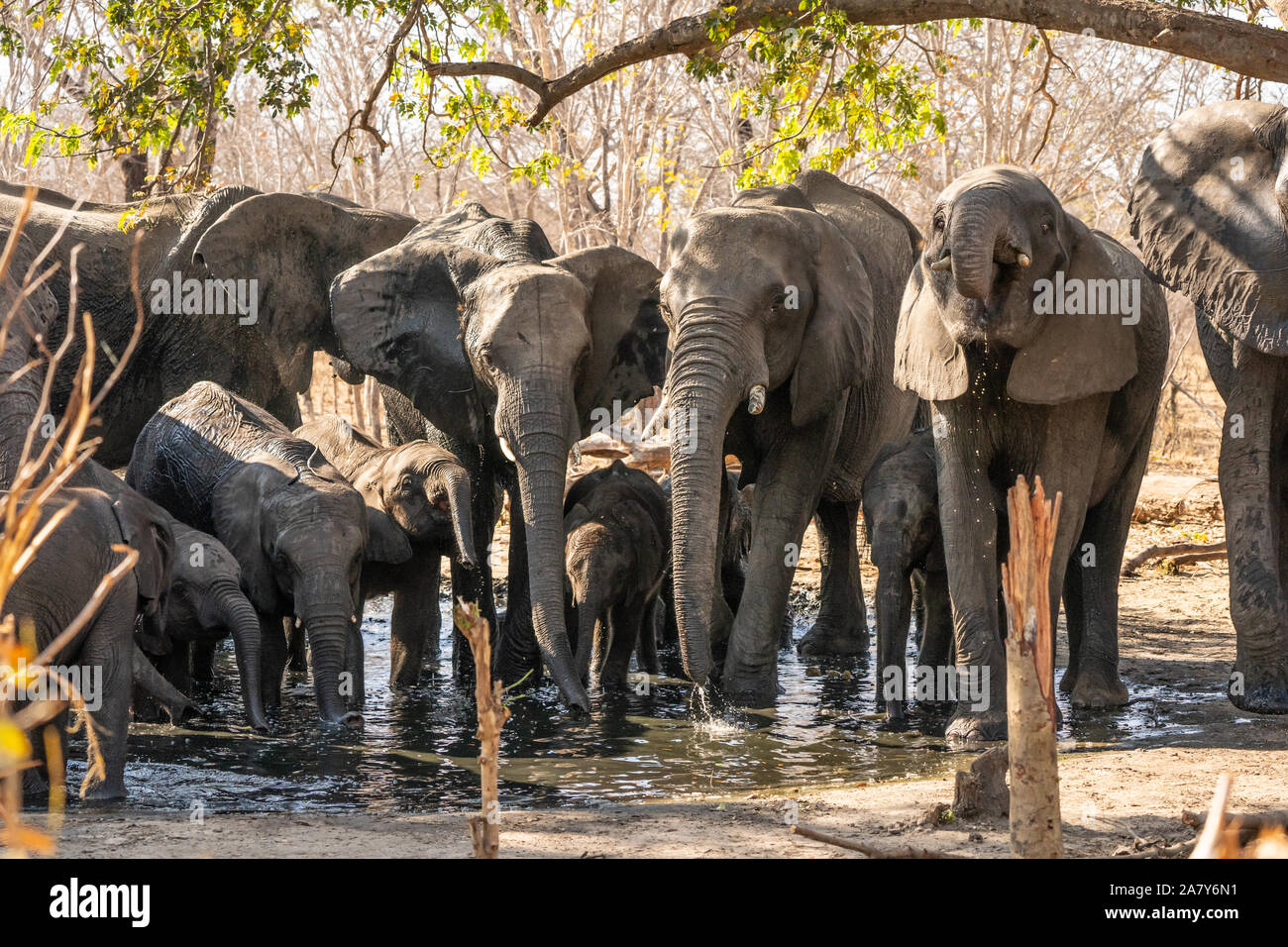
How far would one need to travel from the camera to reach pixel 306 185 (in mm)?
26938

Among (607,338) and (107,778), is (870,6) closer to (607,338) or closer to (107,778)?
(607,338)

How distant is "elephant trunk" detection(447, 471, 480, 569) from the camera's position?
8.80 m

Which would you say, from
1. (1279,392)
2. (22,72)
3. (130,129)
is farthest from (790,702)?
(22,72)

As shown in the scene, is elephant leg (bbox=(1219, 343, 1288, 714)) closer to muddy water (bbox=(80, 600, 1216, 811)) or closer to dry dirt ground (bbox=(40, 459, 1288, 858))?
dry dirt ground (bbox=(40, 459, 1288, 858))

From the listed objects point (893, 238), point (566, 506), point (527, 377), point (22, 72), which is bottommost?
point (566, 506)

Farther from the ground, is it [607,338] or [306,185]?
[306,185]

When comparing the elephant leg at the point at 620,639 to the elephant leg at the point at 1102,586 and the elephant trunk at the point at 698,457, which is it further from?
the elephant leg at the point at 1102,586

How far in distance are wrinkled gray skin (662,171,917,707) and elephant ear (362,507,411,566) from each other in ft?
5.87

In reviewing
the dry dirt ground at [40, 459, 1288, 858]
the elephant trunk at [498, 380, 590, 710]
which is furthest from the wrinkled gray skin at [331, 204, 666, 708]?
the dry dirt ground at [40, 459, 1288, 858]

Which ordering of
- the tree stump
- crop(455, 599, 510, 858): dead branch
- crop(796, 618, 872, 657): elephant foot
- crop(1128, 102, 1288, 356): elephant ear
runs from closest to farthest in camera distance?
1. crop(455, 599, 510, 858): dead branch
2. the tree stump
3. crop(1128, 102, 1288, 356): elephant ear
4. crop(796, 618, 872, 657): elephant foot

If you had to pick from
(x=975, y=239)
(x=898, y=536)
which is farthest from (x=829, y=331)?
(x=975, y=239)

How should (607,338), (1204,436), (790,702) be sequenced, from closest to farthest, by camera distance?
1. (790,702)
2. (607,338)
3. (1204,436)

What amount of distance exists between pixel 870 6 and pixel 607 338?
2.47 m

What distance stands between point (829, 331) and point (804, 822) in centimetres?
351
